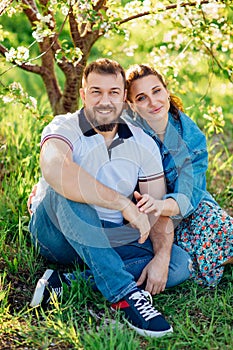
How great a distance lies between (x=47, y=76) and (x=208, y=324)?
178 centimetres

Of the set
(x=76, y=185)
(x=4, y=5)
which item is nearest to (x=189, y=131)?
(x=76, y=185)

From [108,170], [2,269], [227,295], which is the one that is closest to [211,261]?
[227,295]

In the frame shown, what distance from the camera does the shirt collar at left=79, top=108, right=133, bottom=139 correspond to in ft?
9.43

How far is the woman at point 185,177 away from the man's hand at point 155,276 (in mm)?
201

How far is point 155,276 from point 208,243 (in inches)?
12.7

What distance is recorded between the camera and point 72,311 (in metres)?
2.69

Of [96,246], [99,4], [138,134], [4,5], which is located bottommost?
[96,246]

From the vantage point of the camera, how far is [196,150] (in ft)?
10.0

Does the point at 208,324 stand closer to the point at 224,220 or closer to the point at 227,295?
the point at 227,295

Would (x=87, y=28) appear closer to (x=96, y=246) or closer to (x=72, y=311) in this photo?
(x=96, y=246)

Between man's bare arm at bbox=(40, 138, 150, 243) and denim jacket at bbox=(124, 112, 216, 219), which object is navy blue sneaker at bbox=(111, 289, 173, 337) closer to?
man's bare arm at bbox=(40, 138, 150, 243)

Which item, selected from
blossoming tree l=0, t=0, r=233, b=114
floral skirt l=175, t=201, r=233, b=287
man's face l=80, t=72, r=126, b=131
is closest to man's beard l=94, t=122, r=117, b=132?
man's face l=80, t=72, r=126, b=131

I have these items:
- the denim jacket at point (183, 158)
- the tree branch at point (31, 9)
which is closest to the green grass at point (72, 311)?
the denim jacket at point (183, 158)

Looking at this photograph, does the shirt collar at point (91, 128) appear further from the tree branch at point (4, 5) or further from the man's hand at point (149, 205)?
the tree branch at point (4, 5)
